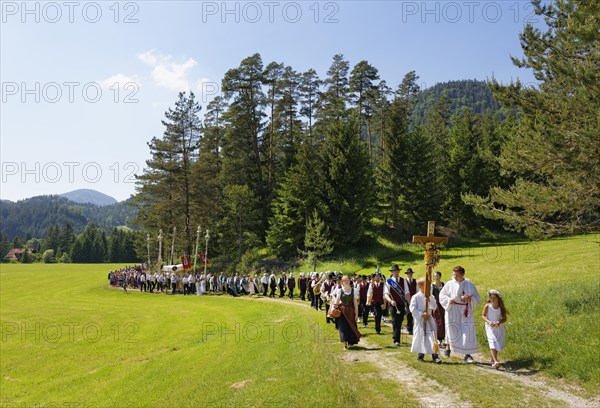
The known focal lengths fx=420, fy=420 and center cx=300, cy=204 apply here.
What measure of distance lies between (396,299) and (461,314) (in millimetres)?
2449

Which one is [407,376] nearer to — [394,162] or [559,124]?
[559,124]

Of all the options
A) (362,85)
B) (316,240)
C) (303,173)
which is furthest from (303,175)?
(362,85)

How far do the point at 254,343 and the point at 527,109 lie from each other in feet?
43.0

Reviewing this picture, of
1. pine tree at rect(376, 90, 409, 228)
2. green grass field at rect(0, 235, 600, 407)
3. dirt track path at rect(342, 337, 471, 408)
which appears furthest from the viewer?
pine tree at rect(376, 90, 409, 228)

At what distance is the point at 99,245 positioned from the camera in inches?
5017

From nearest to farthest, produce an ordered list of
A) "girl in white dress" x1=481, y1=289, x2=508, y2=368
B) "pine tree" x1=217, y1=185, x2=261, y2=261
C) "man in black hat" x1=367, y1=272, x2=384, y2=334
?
"girl in white dress" x1=481, y1=289, x2=508, y2=368 < "man in black hat" x1=367, y1=272, x2=384, y2=334 < "pine tree" x1=217, y1=185, x2=261, y2=261

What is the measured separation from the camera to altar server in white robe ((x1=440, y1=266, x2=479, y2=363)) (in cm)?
1063

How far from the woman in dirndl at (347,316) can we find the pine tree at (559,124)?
6.12m

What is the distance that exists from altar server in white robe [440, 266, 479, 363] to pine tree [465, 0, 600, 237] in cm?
466

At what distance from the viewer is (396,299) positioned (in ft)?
42.6

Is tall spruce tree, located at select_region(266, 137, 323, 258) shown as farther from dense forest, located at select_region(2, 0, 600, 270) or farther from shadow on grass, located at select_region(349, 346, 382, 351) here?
shadow on grass, located at select_region(349, 346, 382, 351)

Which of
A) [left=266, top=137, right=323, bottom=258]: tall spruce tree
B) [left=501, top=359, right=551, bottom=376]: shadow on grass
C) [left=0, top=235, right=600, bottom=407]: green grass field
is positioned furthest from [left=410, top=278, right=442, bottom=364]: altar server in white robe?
[left=266, top=137, right=323, bottom=258]: tall spruce tree

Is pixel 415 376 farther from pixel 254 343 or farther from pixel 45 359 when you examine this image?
pixel 45 359

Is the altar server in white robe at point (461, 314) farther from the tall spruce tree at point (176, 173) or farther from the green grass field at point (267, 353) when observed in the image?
the tall spruce tree at point (176, 173)
